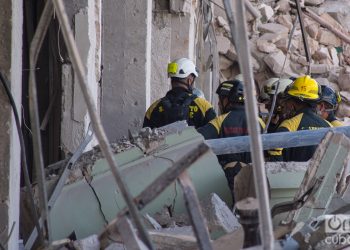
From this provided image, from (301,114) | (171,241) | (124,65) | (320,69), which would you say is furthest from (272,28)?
(171,241)

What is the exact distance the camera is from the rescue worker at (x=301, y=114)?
7152mm

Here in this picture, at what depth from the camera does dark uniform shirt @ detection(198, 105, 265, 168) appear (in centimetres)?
719

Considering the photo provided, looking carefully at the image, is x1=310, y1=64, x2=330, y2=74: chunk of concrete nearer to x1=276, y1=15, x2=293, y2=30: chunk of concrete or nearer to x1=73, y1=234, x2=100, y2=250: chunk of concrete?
x1=276, y1=15, x2=293, y2=30: chunk of concrete

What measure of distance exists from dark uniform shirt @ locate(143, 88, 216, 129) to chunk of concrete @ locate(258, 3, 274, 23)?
13.3m

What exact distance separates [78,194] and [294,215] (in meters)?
1.50

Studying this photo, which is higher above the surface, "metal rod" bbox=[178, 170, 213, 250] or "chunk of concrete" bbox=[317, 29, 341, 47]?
"metal rod" bbox=[178, 170, 213, 250]

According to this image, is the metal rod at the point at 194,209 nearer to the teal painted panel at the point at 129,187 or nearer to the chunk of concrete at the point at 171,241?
the chunk of concrete at the point at 171,241

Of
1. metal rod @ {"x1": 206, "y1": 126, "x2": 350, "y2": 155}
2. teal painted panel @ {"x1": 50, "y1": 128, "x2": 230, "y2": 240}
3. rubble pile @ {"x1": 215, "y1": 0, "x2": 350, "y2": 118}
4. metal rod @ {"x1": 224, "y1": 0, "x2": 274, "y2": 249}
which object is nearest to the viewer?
metal rod @ {"x1": 224, "y1": 0, "x2": 274, "y2": 249}

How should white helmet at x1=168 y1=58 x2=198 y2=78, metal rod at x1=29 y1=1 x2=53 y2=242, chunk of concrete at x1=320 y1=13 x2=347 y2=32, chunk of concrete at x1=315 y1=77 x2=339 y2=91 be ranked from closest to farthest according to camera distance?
metal rod at x1=29 y1=1 x2=53 y2=242 → white helmet at x1=168 y1=58 x2=198 y2=78 → chunk of concrete at x1=315 y1=77 x2=339 y2=91 → chunk of concrete at x1=320 y1=13 x2=347 y2=32

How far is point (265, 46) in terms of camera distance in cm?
2009

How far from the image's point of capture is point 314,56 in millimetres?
20969

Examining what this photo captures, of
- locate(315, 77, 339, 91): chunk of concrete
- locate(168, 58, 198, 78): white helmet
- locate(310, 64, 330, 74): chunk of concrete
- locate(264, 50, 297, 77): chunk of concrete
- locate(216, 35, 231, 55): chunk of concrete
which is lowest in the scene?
locate(315, 77, 339, 91): chunk of concrete

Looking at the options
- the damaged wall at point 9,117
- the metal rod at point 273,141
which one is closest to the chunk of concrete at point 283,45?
the metal rod at point 273,141

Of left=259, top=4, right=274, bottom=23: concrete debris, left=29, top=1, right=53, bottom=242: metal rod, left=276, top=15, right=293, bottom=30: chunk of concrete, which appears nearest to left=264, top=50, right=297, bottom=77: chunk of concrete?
left=259, top=4, right=274, bottom=23: concrete debris
